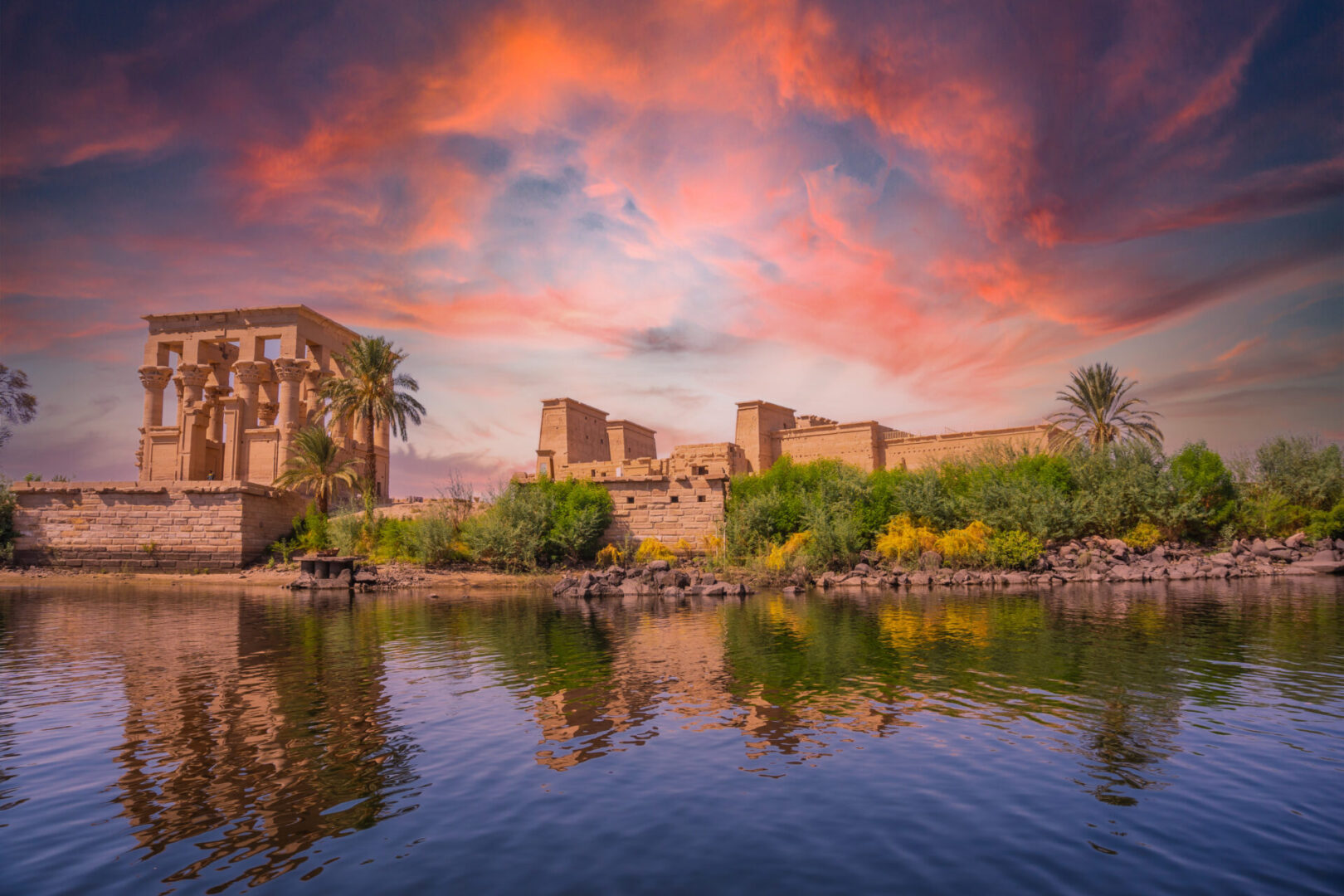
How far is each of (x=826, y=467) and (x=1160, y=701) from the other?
24.5 metres

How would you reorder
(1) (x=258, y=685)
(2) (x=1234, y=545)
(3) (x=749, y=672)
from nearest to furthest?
(1) (x=258, y=685) → (3) (x=749, y=672) → (2) (x=1234, y=545)

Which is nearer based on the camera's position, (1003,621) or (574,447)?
(1003,621)

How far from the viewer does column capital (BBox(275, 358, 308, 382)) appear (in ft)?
122

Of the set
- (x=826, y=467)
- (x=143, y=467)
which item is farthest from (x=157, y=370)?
(x=826, y=467)

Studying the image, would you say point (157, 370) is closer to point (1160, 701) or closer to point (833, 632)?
point (833, 632)

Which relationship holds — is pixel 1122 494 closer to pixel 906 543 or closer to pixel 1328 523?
pixel 1328 523

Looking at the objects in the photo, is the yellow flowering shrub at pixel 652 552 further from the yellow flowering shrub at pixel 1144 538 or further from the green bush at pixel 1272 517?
the green bush at pixel 1272 517

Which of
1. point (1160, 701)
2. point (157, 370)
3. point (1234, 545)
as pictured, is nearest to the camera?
point (1160, 701)

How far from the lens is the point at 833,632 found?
12.8m

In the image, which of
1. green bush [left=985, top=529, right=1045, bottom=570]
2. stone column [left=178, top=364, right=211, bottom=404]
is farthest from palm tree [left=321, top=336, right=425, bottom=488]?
green bush [left=985, top=529, right=1045, bottom=570]

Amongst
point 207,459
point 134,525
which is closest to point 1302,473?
point 134,525

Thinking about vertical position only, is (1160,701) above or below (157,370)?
below

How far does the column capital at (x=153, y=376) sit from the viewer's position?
39094 mm

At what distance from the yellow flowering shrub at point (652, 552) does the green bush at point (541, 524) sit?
205 centimetres
